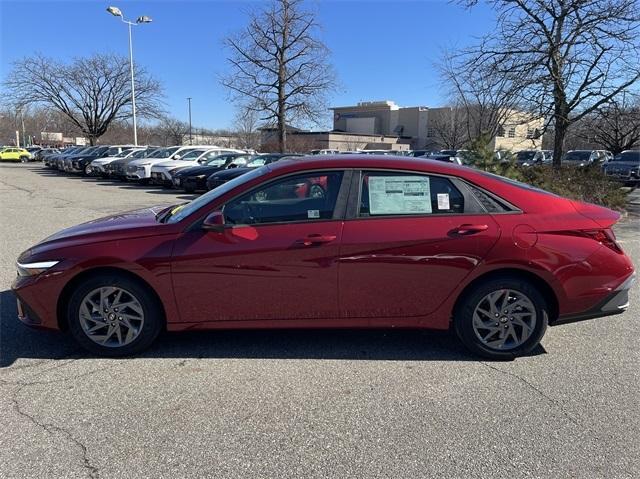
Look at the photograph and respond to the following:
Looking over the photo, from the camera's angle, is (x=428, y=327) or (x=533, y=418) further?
(x=428, y=327)

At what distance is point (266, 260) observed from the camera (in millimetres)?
3527

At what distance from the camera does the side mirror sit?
3.52 metres

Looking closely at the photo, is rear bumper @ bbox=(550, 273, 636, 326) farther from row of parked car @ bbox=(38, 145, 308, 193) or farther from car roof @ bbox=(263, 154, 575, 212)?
row of parked car @ bbox=(38, 145, 308, 193)

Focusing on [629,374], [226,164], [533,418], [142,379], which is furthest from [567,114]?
[142,379]

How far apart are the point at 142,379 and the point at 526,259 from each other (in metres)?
2.94

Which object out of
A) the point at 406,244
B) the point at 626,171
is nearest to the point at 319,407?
the point at 406,244

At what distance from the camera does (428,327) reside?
3752mm

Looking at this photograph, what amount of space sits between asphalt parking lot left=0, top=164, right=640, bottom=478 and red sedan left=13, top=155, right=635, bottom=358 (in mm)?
309

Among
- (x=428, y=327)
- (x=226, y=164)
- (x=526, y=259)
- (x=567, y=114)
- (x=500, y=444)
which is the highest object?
(x=567, y=114)

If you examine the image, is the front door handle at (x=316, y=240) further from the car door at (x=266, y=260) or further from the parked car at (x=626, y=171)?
the parked car at (x=626, y=171)

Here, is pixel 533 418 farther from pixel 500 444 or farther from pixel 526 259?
pixel 526 259

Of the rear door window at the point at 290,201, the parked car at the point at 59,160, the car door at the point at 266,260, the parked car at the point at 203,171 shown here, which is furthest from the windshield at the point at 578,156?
the parked car at the point at 59,160

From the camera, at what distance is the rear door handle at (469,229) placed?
3.60m

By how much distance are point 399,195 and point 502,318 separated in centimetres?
125
